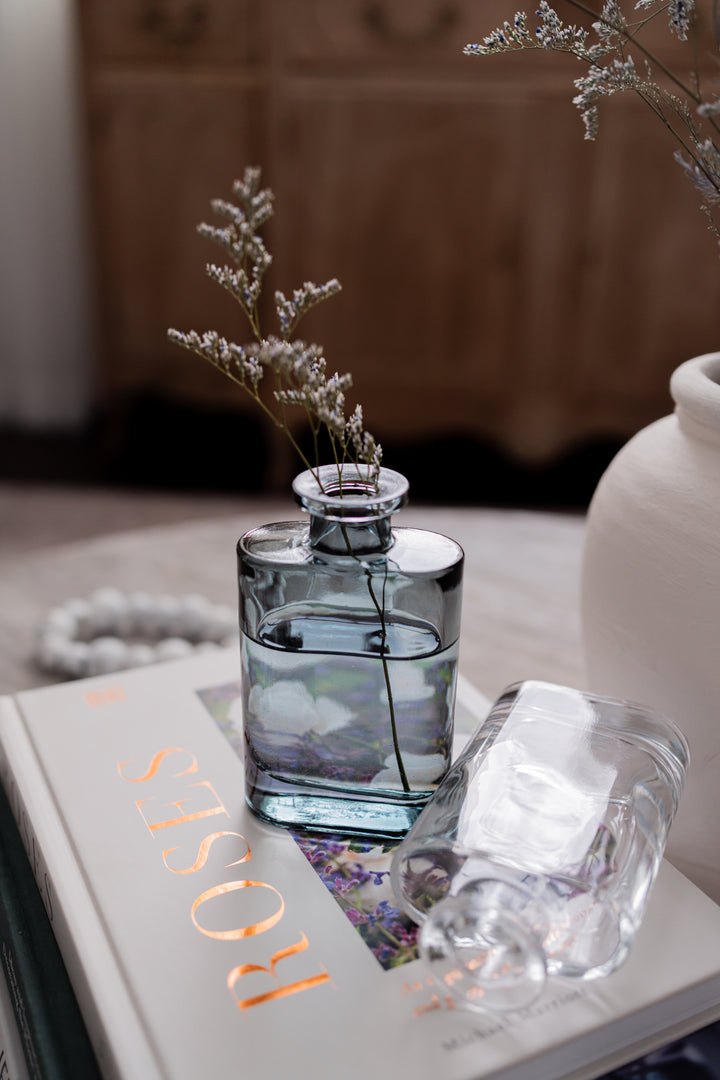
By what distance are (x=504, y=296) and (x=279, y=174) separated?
0.56 m

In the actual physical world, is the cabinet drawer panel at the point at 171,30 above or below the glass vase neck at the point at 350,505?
above

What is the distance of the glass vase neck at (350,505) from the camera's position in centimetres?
48

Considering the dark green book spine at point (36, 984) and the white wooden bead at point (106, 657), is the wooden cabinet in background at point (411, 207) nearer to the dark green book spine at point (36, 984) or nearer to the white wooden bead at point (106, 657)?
→ the white wooden bead at point (106, 657)

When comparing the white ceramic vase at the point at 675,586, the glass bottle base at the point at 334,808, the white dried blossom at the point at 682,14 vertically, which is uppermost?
the white dried blossom at the point at 682,14

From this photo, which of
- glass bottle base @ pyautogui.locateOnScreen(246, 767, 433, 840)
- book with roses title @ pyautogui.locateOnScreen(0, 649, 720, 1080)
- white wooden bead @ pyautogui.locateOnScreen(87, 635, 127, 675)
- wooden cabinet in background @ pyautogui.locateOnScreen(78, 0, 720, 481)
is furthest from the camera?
wooden cabinet in background @ pyautogui.locateOnScreen(78, 0, 720, 481)

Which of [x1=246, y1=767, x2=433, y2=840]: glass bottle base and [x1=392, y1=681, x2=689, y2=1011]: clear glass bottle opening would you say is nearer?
[x1=392, y1=681, x2=689, y2=1011]: clear glass bottle opening

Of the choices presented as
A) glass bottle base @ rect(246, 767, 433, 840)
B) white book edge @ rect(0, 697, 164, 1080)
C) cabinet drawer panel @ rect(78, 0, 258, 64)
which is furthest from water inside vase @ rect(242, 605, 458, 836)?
cabinet drawer panel @ rect(78, 0, 258, 64)

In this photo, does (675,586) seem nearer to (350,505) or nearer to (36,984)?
(350,505)

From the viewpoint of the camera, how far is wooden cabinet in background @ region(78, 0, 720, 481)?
6.64 feet

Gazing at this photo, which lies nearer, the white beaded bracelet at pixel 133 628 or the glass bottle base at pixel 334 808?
the glass bottle base at pixel 334 808

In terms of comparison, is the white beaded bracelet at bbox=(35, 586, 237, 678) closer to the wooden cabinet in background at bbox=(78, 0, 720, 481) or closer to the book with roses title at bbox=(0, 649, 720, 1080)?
the book with roses title at bbox=(0, 649, 720, 1080)

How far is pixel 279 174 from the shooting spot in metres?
2.12

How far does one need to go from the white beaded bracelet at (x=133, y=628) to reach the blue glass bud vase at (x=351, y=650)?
0.34m

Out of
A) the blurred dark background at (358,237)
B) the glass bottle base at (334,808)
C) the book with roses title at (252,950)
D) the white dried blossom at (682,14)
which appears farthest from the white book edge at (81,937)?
the blurred dark background at (358,237)
